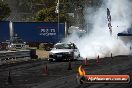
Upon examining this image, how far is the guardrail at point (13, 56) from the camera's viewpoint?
29672mm

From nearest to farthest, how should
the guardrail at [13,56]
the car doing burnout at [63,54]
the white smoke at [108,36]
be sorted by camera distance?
the guardrail at [13,56]
the car doing burnout at [63,54]
the white smoke at [108,36]

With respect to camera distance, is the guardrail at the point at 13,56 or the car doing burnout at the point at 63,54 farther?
the car doing burnout at the point at 63,54

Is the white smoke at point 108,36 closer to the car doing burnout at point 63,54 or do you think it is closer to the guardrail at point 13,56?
the car doing burnout at point 63,54

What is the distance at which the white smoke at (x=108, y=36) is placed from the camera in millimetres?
40469

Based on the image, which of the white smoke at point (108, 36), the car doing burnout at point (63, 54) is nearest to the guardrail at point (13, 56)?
the car doing burnout at point (63, 54)

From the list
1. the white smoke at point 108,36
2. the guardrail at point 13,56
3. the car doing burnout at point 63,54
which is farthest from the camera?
the white smoke at point 108,36

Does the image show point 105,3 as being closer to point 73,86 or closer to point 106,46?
point 106,46

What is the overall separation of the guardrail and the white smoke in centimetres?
621

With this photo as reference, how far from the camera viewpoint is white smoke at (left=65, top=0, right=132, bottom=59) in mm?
40469

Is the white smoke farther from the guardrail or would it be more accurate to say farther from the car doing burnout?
the guardrail

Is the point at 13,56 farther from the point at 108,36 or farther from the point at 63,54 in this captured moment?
the point at 108,36

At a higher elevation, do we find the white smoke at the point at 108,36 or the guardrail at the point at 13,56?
the white smoke at the point at 108,36

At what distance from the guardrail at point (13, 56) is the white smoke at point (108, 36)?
621 centimetres

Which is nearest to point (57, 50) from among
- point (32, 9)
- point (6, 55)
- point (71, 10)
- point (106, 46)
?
point (6, 55)
